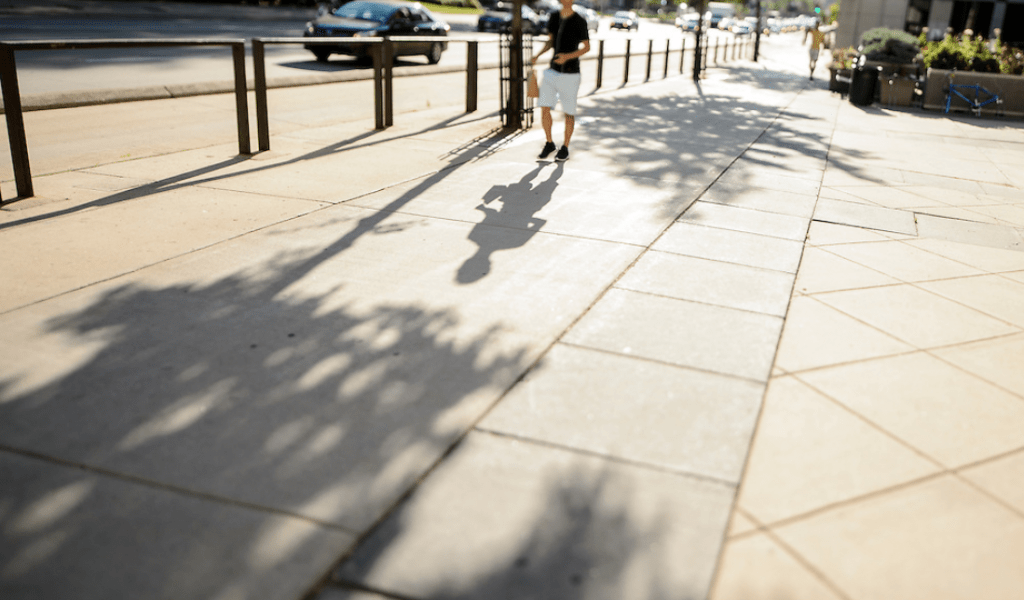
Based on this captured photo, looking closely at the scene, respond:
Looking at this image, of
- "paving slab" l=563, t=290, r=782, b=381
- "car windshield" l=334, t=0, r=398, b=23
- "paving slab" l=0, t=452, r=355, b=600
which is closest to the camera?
"paving slab" l=0, t=452, r=355, b=600

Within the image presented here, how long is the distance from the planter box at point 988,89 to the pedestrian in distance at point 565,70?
12131 mm

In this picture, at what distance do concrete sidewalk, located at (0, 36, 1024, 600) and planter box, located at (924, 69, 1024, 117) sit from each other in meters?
12.1

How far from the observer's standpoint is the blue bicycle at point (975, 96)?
17344 mm

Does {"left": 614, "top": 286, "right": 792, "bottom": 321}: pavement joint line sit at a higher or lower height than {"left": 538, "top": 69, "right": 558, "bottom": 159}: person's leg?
lower

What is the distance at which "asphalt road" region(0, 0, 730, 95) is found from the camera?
1482 centimetres

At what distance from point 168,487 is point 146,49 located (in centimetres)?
2138

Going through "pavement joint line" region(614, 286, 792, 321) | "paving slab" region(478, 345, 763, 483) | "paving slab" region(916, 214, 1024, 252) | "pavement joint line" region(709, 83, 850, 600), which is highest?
"pavement joint line" region(614, 286, 792, 321)

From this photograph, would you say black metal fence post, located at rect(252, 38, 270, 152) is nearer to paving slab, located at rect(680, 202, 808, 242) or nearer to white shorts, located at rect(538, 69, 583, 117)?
white shorts, located at rect(538, 69, 583, 117)

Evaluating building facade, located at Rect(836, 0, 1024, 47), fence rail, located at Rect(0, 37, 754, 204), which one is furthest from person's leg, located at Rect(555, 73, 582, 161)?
building facade, located at Rect(836, 0, 1024, 47)

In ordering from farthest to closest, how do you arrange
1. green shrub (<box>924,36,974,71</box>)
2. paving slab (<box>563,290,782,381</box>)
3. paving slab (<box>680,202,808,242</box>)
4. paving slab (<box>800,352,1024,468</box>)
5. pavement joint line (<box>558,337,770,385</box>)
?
green shrub (<box>924,36,974,71</box>), paving slab (<box>680,202,808,242</box>), paving slab (<box>563,290,782,381</box>), pavement joint line (<box>558,337,770,385</box>), paving slab (<box>800,352,1024,468</box>)

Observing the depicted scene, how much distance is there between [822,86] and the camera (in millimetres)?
23688

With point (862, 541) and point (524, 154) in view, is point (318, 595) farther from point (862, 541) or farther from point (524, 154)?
point (524, 154)

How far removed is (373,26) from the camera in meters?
21.1

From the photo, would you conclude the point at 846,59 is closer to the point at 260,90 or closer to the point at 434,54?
the point at 434,54
